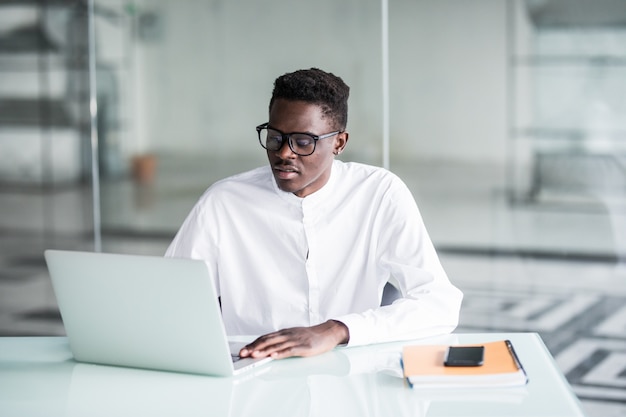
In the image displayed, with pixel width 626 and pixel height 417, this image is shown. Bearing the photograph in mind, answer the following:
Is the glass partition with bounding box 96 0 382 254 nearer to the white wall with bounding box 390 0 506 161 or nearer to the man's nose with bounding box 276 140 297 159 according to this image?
the white wall with bounding box 390 0 506 161

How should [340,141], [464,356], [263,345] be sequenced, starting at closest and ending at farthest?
[464,356], [263,345], [340,141]

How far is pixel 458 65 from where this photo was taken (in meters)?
5.03

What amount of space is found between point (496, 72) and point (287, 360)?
326cm

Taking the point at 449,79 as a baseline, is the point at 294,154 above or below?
below

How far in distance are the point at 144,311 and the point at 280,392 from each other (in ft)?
1.08

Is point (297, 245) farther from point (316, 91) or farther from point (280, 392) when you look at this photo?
point (280, 392)

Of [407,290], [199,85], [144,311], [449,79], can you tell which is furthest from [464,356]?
[199,85]

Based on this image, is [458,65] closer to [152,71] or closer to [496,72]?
[496,72]

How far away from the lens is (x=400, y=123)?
17.0ft

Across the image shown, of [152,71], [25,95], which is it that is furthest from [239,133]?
[25,95]

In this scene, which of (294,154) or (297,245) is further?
(297,245)

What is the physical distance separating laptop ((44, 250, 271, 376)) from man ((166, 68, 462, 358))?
636 mm

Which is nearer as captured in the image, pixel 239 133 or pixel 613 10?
pixel 613 10

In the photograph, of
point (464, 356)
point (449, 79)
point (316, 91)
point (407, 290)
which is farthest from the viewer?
point (449, 79)
